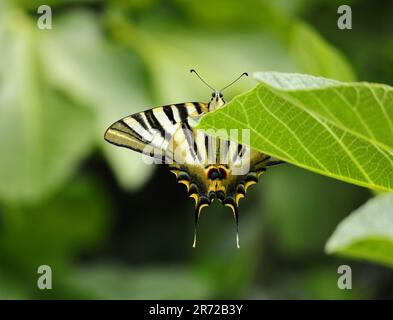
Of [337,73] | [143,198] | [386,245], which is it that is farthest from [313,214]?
[386,245]

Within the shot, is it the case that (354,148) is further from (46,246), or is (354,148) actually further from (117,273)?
(46,246)

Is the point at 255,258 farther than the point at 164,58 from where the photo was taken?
Yes

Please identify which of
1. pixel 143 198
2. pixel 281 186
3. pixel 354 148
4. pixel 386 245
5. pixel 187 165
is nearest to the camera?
pixel 386 245

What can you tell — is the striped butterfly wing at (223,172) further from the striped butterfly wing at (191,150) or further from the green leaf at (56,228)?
the green leaf at (56,228)

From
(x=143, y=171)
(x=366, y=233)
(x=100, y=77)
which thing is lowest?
(x=366, y=233)

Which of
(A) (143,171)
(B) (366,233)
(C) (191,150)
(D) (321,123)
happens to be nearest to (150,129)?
(C) (191,150)

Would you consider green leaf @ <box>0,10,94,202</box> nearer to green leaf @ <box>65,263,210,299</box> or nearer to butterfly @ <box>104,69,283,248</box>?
green leaf @ <box>65,263,210,299</box>

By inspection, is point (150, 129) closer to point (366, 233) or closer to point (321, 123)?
point (321, 123)

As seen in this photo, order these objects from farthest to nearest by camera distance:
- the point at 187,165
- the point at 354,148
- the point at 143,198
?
the point at 143,198 → the point at 187,165 → the point at 354,148
